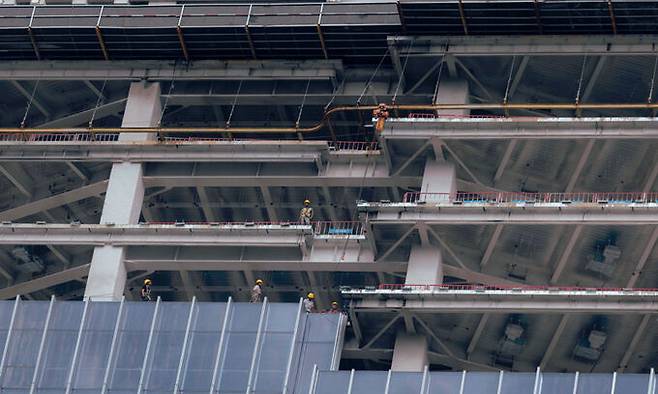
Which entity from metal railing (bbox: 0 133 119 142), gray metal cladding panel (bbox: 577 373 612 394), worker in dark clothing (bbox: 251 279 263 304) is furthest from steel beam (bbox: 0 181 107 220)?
gray metal cladding panel (bbox: 577 373 612 394)

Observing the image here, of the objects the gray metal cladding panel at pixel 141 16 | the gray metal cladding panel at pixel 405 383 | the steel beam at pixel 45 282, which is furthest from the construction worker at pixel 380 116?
the steel beam at pixel 45 282

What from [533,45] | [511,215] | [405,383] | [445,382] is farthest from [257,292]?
[533,45]

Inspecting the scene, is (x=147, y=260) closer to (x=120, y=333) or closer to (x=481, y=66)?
(x=120, y=333)

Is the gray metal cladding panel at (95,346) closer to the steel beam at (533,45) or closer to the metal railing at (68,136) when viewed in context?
the metal railing at (68,136)

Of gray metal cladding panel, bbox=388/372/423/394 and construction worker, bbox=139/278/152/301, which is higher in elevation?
construction worker, bbox=139/278/152/301

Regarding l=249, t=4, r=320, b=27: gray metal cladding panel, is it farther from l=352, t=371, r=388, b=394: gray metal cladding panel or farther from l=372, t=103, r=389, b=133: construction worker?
l=352, t=371, r=388, b=394: gray metal cladding panel

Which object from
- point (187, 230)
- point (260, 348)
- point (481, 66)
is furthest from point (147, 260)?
point (481, 66)
